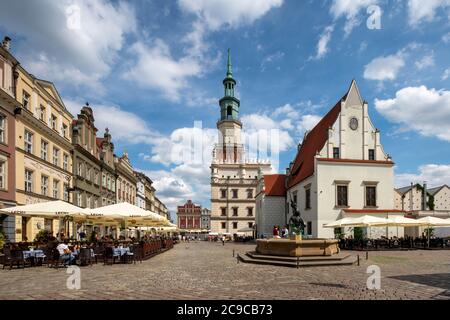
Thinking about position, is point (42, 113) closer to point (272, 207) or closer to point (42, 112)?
point (42, 112)

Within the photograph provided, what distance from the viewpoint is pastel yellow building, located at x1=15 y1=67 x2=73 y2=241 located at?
2367 centimetres

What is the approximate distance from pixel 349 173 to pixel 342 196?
8.11 feet

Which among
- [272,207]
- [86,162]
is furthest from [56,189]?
[272,207]

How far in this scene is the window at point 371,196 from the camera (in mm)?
37562

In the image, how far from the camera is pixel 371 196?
37.7m

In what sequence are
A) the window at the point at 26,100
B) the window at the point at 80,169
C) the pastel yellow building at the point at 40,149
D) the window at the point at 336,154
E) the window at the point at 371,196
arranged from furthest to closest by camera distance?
the window at the point at 336,154
the window at the point at 371,196
the window at the point at 80,169
the window at the point at 26,100
the pastel yellow building at the point at 40,149

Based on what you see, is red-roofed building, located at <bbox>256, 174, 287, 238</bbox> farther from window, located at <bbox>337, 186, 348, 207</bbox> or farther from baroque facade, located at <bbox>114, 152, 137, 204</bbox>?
baroque facade, located at <bbox>114, 152, 137, 204</bbox>

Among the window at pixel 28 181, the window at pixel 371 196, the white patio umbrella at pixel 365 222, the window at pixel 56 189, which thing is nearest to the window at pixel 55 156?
the window at pixel 56 189

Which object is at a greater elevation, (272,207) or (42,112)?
(42,112)

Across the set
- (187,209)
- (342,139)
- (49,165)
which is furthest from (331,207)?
(187,209)

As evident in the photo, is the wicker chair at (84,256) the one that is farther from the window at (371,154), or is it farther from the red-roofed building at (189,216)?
the red-roofed building at (189,216)

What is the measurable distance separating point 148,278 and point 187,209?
14786 centimetres

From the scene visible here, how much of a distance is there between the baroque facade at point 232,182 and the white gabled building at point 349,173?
117 ft
